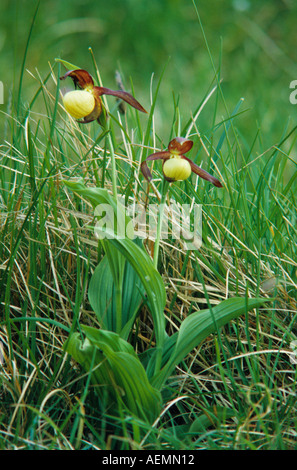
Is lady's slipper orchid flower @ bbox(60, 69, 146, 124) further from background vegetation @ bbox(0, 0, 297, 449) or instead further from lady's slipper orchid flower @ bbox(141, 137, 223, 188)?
background vegetation @ bbox(0, 0, 297, 449)

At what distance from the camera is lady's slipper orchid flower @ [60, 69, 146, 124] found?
960 mm

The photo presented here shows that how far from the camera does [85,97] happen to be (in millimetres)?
964

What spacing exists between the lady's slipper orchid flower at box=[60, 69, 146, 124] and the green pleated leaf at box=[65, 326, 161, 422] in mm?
430

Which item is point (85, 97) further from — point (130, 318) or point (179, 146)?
point (130, 318)

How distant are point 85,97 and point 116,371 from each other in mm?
550

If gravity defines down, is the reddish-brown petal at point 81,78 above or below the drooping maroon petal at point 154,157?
above

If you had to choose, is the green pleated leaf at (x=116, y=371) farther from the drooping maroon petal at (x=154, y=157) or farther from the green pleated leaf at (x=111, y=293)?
the drooping maroon petal at (x=154, y=157)

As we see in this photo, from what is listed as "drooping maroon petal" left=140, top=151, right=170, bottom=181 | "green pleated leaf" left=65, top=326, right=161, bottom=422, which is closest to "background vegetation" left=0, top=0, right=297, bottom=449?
"green pleated leaf" left=65, top=326, right=161, bottom=422

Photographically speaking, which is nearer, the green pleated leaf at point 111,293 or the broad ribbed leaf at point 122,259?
the broad ribbed leaf at point 122,259

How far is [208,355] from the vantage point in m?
1.20

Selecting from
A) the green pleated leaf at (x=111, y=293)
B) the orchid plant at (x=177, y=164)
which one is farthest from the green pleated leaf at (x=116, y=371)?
the orchid plant at (x=177, y=164)

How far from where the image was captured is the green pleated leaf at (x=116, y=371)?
3.04 feet

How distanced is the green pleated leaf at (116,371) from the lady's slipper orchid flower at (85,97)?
0.43 meters

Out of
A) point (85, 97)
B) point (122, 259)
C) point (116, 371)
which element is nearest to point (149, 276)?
point (122, 259)
